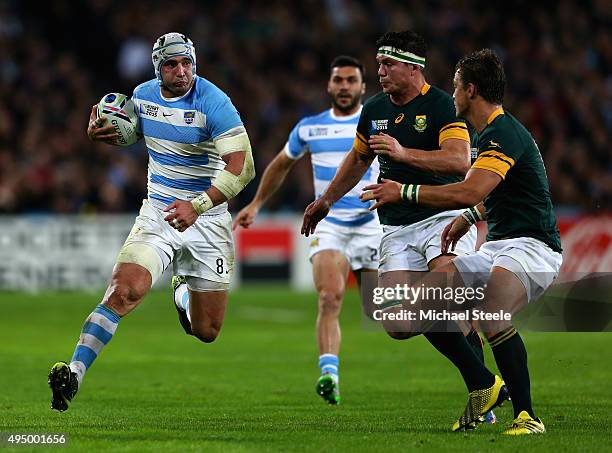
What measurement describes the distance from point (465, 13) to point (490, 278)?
20.9 metres

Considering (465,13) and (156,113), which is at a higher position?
(465,13)

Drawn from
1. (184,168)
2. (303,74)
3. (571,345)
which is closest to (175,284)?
(184,168)

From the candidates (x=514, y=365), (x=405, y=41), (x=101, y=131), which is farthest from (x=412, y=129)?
(x=101, y=131)

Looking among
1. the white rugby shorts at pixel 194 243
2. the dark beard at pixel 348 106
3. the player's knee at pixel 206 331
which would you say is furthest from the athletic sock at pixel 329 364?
the dark beard at pixel 348 106

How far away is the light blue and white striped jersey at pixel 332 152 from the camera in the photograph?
1211 cm

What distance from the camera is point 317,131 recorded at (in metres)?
12.3

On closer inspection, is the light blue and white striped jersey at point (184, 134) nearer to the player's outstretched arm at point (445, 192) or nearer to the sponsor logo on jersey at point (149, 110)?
the sponsor logo on jersey at point (149, 110)

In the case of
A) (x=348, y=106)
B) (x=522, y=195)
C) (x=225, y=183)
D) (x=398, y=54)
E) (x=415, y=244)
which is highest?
(x=348, y=106)

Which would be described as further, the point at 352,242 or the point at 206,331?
the point at 352,242

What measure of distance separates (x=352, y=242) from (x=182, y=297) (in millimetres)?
1891

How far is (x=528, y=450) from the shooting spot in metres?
7.62

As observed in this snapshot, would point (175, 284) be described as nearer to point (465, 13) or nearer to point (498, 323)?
point (498, 323)

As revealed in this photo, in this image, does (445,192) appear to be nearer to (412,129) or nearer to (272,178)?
(412,129)

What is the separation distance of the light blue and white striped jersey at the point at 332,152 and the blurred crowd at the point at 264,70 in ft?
38.5
